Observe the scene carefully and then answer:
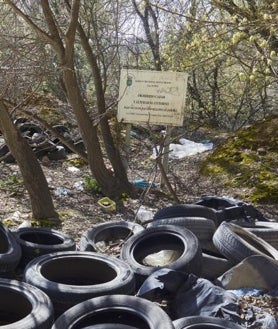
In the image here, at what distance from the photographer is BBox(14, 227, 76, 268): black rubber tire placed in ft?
17.3

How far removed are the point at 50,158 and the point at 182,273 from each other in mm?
6634

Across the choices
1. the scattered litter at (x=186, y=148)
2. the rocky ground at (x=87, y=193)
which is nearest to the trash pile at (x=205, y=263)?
the rocky ground at (x=87, y=193)

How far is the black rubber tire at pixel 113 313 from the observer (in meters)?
3.61

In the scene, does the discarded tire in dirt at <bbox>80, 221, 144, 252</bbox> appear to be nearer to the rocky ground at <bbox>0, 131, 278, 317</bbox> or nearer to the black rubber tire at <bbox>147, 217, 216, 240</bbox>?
the rocky ground at <bbox>0, 131, 278, 317</bbox>

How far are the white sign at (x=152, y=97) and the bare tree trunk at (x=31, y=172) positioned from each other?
8.04 feet

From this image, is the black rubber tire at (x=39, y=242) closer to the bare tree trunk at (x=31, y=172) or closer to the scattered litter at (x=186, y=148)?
the bare tree trunk at (x=31, y=172)

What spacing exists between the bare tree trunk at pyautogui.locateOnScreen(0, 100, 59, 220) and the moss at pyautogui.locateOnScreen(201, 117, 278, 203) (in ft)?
10.4

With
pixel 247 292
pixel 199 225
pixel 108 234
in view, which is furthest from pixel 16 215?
pixel 247 292

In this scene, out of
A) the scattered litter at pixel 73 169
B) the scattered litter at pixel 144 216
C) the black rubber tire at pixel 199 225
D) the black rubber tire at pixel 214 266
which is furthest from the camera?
the scattered litter at pixel 73 169

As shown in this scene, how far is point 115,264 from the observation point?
4746 mm

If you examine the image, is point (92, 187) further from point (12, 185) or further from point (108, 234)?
point (108, 234)

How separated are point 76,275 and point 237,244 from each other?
1.47 meters

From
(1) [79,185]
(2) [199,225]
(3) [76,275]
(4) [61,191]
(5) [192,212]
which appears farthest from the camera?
(1) [79,185]

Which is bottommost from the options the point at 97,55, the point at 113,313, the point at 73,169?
the point at 113,313
